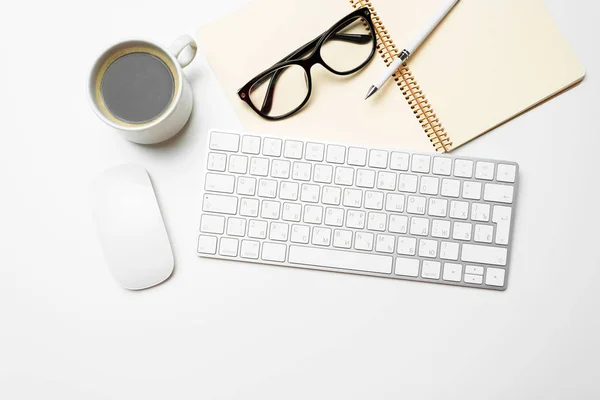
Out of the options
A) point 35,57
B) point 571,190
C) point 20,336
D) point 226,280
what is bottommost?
point 20,336

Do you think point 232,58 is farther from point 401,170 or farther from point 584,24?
point 584,24

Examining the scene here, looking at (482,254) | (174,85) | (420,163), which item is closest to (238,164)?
(174,85)

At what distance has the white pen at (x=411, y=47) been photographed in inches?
27.7

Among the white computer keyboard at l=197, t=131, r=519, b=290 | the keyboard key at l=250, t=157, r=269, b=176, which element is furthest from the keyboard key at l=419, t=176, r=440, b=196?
the keyboard key at l=250, t=157, r=269, b=176

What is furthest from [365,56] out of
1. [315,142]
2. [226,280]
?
[226,280]

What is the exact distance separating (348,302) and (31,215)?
46 cm

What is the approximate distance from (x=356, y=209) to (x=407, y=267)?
0.10 m

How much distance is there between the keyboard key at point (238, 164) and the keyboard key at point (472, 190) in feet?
0.97

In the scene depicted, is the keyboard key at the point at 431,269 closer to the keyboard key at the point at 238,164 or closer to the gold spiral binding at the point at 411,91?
the gold spiral binding at the point at 411,91

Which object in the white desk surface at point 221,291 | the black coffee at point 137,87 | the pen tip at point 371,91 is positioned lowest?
the white desk surface at point 221,291

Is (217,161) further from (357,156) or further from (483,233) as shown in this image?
(483,233)

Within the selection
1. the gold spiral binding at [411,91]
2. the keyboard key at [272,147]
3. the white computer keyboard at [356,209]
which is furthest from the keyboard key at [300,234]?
the gold spiral binding at [411,91]

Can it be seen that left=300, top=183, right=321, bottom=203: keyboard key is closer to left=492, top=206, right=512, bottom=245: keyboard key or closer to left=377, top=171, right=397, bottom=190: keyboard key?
left=377, top=171, right=397, bottom=190: keyboard key

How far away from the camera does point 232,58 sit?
72 centimetres
